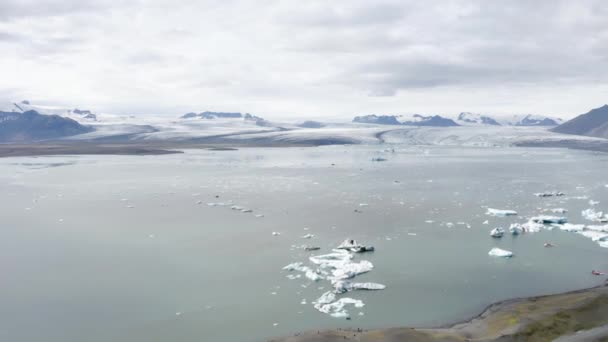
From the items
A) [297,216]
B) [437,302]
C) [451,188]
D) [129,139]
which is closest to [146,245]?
[297,216]

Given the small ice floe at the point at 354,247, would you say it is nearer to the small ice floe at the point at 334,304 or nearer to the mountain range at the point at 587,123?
the small ice floe at the point at 334,304

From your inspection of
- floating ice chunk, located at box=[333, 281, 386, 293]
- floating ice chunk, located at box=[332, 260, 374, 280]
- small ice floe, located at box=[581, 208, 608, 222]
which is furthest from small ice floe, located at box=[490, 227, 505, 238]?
floating ice chunk, located at box=[333, 281, 386, 293]

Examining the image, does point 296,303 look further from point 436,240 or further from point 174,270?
point 436,240

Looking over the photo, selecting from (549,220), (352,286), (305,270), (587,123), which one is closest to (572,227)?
(549,220)

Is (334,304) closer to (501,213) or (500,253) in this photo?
→ (500,253)

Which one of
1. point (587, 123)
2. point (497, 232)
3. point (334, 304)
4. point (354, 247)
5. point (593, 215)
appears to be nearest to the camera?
point (334, 304)

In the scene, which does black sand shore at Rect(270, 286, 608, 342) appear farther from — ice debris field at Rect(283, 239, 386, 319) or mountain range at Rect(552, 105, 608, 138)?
mountain range at Rect(552, 105, 608, 138)
